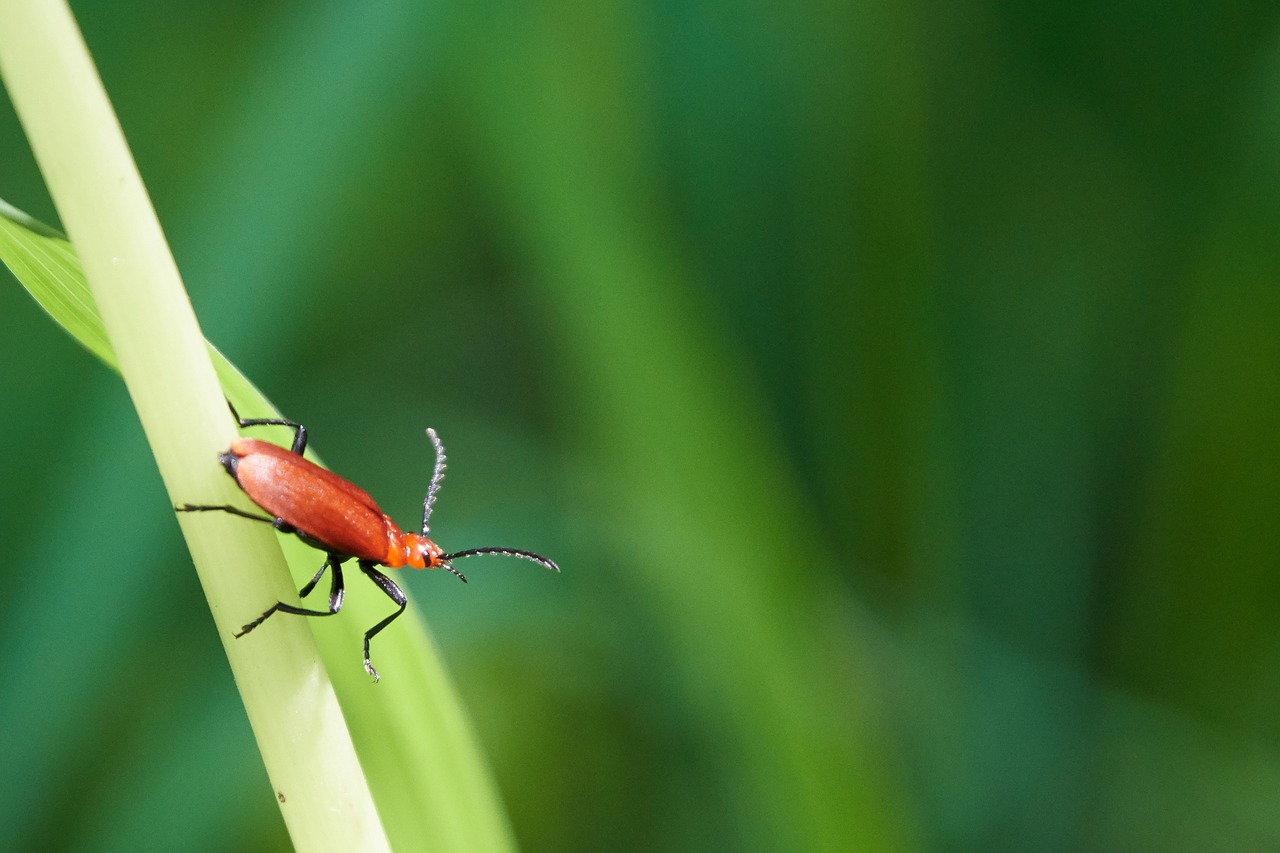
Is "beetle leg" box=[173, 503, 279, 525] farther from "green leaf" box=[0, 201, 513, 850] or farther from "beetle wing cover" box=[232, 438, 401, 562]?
"green leaf" box=[0, 201, 513, 850]

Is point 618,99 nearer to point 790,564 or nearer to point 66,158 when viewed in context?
point 790,564

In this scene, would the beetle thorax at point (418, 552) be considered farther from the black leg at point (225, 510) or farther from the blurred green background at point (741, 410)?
the black leg at point (225, 510)

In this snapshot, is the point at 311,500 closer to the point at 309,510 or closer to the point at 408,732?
the point at 309,510

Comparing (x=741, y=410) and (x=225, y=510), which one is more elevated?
(x=225, y=510)

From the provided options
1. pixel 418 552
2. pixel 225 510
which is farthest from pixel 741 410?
pixel 225 510

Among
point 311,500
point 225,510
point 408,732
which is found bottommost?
point 408,732

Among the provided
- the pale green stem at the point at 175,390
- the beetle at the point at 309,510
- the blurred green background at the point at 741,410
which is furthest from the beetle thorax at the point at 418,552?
the pale green stem at the point at 175,390

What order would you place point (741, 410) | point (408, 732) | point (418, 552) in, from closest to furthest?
point (408, 732) → point (418, 552) → point (741, 410)
